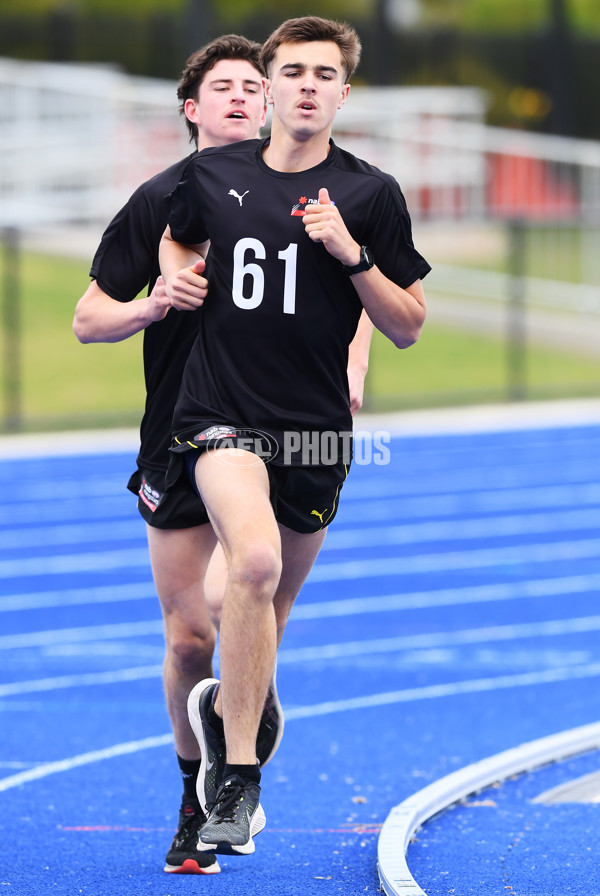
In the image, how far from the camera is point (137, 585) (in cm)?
1096

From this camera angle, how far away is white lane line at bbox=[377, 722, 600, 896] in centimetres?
500

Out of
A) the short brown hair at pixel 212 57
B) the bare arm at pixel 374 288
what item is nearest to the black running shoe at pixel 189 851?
the bare arm at pixel 374 288

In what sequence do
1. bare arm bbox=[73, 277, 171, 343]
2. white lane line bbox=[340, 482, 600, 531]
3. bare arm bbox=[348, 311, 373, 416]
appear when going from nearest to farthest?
bare arm bbox=[73, 277, 171, 343]
bare arm bbox=[348, 311, 373, 416]
white lane line bbox=[340, 482, 600, 531]

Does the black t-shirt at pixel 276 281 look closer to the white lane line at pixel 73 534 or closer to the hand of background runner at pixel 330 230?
the hand of background runner at pixel 330 230

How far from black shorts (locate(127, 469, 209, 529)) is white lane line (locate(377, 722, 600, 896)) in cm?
126

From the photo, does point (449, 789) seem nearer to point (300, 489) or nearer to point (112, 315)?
point (300, 489)

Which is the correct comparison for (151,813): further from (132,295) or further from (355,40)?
(355,40)

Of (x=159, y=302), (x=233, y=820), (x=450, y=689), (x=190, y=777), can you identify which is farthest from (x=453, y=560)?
(x=233, y=820)

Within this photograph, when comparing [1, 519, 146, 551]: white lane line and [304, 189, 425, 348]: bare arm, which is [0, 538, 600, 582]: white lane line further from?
[304, 189, 425, 348]: bare arm

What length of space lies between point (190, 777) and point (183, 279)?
180 centimetres

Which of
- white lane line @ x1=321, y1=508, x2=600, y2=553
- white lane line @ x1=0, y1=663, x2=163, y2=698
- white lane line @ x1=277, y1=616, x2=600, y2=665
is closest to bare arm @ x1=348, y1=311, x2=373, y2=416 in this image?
white lane line @ x1=0, y1=663, x2=163, y2=698

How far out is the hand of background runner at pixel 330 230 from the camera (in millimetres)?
4484

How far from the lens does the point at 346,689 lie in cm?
825

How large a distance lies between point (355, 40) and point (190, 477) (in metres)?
1.42
